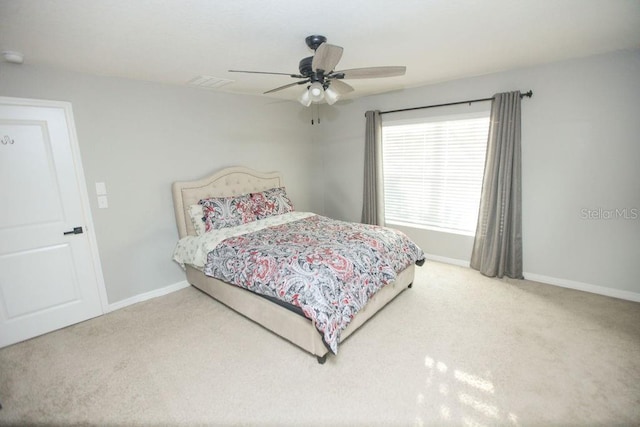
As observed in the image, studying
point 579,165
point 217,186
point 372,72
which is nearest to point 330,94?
point 372,72

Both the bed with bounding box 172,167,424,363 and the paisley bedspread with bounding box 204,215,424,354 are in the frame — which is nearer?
the paisley bedspread with bounding box 204,215,424,354

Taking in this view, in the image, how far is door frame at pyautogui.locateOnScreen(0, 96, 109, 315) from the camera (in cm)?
249

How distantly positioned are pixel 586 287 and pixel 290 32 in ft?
12.6

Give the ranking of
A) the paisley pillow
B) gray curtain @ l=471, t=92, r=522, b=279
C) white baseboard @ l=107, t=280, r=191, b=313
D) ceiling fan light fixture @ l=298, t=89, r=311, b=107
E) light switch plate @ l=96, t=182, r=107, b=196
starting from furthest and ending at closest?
the paisley pillow, gray curtain @ l=471, t=92, r=522, b=279, white baseboard @ l=107, t=280, r=191, b=313, light switch plate @ l=96, t=182, r=107, b=196, ceiling fan light fixture @ l=298, t=89, r=311, b=107

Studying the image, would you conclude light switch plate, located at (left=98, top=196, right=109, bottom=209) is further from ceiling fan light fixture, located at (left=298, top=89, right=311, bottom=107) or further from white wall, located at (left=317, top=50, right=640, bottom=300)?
white wall, located at (left=317, top=50, right=640, bottom=300)

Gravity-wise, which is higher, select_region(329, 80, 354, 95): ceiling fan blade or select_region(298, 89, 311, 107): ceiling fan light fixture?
→ select_region(329, 80, 354, 95): ceiling fan blade

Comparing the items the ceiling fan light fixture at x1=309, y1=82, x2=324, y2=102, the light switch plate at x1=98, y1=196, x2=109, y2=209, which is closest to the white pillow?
the light switch plate at x1=98, y1=196, x2=109, y2=209

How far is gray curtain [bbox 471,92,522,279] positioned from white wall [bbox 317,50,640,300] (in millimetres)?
113

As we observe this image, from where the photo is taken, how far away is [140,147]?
313cm

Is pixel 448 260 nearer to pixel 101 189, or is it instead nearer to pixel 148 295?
pixel 148 295

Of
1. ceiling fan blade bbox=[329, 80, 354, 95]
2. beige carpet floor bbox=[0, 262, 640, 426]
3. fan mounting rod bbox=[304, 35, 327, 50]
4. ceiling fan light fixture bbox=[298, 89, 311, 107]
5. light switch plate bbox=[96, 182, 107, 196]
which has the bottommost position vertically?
beige carpet floor bbox=[0, 262, 640, 426]

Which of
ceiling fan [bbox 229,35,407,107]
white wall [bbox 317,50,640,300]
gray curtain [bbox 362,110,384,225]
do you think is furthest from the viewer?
gray curtain [bbox 362,110,384,225]

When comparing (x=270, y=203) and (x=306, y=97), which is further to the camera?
(x=270, y=203)

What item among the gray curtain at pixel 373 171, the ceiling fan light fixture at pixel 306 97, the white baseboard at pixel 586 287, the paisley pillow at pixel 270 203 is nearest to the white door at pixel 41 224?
the paisley pillow at pixel 270 203
